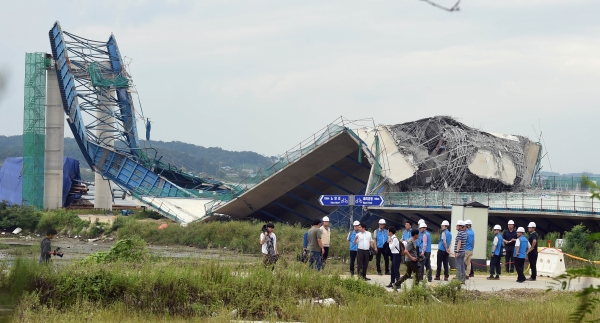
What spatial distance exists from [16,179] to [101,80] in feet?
34.2

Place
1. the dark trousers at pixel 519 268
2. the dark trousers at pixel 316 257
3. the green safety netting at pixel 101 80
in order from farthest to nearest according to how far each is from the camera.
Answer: the green safety netting at pixel 101 80 → the dark trousers at pixel 519 268 → the dark trousers at pixel 316 257

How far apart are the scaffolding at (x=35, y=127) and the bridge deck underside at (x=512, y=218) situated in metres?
23.9

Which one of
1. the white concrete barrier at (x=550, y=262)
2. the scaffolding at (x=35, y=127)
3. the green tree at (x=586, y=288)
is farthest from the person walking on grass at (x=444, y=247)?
the scaffolding at (x=35, y=127)

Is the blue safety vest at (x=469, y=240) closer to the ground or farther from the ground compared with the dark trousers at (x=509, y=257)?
farther from the ground

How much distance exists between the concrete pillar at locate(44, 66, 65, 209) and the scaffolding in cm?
32

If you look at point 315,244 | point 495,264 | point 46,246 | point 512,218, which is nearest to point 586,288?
point 46,246

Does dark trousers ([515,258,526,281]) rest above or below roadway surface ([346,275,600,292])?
above

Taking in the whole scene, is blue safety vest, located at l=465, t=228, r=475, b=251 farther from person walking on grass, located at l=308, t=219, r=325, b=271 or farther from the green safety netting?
the green safety netting

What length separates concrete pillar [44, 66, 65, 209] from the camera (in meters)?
47.5

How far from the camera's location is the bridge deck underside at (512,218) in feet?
94.0

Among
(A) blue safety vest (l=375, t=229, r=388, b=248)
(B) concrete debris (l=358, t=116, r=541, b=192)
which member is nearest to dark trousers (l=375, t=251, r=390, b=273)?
(A) blue safety vest (l=375, t=229, r=388, b=248)

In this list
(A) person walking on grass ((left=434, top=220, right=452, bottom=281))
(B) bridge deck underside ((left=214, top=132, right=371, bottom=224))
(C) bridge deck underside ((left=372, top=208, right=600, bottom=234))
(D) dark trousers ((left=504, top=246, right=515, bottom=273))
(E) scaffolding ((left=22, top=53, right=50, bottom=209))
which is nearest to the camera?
(A) person walking on grass ((left=434, top=220, right=452, bottom=281))

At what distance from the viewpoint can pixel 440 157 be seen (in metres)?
36.0

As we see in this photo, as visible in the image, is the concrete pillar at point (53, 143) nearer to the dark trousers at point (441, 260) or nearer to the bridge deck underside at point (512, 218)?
the bridge deck underside at point (512, 218)
